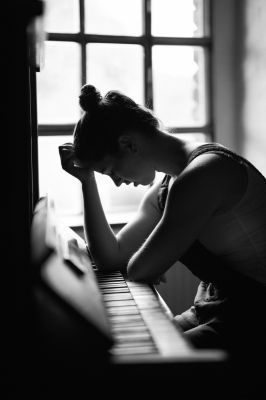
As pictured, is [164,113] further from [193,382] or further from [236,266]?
[193,382]

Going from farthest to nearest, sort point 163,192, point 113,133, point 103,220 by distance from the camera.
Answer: point 103,220
point 163,192
point 113,133

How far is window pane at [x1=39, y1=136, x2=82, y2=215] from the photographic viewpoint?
8.10ft

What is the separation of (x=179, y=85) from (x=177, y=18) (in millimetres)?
362

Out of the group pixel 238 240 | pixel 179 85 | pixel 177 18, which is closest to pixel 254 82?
pixel 179 85

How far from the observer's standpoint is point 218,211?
3.86ft

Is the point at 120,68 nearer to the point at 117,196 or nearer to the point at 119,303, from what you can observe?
the point at 117,196

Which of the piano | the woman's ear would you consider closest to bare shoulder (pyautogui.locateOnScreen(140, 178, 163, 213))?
the woman's ear

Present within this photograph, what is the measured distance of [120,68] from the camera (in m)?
2.55

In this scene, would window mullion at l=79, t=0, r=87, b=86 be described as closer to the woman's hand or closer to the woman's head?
the woman's hand

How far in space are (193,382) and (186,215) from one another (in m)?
0.52

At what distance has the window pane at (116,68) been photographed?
2.48 meters

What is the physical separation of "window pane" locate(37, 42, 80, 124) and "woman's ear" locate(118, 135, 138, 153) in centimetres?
121

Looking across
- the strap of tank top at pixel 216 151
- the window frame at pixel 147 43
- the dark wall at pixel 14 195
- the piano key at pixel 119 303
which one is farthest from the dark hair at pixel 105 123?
the window frame at pixel 147 43

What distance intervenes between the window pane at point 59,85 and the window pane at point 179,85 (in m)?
0.45
